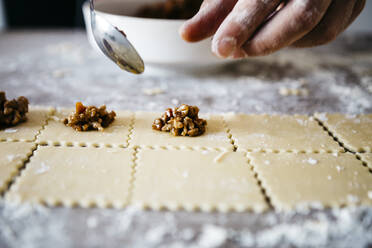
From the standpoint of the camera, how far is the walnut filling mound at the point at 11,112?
4.01ft

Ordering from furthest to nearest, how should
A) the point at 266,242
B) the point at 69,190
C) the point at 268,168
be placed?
the point at 268,168 < the point at 69,190 < the point at 266,242

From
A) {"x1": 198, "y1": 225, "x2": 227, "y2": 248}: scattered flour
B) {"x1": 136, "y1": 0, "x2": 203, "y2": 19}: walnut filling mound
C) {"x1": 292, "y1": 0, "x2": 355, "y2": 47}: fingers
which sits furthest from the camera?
{"x1": 136, "y1": 0, "x2": 203, "y2": 19}: walnut filling mound

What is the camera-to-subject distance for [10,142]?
114 centimetres

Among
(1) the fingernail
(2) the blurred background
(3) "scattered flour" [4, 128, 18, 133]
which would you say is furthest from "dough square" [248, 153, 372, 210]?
(2) the blurred background

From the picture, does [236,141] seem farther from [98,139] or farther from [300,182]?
[98,139]

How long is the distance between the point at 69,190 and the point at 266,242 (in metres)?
0.55

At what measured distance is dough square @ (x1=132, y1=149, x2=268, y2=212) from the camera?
35.3 inches

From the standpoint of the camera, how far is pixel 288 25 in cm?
95

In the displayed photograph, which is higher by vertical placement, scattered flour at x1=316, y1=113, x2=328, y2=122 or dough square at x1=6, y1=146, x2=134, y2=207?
scattered flour at x1=316, y1=113, x2=328, y2=122

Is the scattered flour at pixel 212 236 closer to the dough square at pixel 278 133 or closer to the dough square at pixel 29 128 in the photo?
the dough square at pixel 278 133

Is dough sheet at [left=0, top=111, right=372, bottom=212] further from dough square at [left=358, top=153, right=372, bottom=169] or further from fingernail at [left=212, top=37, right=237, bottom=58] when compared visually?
fingernail at [left=212, top=37, right=237, bottom=58]

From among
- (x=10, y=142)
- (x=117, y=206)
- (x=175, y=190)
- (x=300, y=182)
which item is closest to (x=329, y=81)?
(x=300, y=182)

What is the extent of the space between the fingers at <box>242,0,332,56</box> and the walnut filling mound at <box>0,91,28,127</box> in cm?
89

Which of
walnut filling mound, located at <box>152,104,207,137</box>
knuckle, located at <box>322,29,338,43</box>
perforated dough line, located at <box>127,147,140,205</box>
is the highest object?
knuckle, located at <box>322,29,338,43</box>
